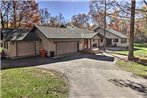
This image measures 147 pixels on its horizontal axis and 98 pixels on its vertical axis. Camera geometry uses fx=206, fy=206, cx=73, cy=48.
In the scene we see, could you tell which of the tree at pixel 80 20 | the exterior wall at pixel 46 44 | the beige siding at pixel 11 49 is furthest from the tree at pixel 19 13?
the tree at pixel 80 20

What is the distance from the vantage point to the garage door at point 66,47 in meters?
28.2

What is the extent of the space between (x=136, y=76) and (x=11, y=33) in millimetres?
16696

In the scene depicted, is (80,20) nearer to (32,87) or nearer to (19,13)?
(19,13)

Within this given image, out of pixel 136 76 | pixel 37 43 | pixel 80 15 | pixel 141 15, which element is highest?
pixel 80 15

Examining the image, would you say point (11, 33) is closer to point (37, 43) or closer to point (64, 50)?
point (37, 43)

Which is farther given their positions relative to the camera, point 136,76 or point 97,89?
point 136,76

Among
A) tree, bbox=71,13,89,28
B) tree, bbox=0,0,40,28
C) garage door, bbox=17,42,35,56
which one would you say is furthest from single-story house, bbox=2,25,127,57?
tree, bbox=71,13,89,28

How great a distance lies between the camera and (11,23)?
1599 inches

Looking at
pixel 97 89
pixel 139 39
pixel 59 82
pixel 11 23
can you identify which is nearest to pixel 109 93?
pixel 97 89

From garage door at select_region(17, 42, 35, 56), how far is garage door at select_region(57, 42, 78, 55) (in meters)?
3.59

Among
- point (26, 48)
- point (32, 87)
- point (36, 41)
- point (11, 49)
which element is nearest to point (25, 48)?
point (26, 48)

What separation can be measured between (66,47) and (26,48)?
6312mm

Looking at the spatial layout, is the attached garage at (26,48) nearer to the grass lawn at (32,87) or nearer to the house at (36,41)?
the house at (36,41)

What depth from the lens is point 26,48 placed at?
2561cm
